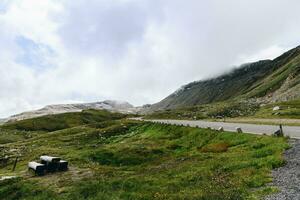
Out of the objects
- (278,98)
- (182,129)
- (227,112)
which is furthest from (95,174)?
(278,98)

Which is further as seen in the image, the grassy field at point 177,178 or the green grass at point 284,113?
the green grass at point 284,113

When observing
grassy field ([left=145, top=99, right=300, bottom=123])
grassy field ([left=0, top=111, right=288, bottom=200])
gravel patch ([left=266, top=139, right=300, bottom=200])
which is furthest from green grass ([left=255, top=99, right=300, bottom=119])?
gravel patch ([left=266, top=139, right=300, bottom=200])

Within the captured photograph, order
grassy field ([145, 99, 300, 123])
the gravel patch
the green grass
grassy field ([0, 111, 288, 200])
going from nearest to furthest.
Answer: the gravel patch
grassy field ([0, 111, 288, 200])
grassy field ([145, 99, 300, 123])
the green grass

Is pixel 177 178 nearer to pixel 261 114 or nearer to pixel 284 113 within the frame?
pixel 284 113

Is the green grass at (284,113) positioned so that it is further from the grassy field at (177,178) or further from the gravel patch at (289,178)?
the gravel patch at (289,178)

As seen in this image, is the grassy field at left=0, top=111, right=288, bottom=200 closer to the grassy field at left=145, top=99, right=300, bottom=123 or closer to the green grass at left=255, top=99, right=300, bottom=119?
the grassy field at left=145, top=99, right=300, bottom=123

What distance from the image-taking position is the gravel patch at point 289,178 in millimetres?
20281

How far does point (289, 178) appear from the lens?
77.9ft

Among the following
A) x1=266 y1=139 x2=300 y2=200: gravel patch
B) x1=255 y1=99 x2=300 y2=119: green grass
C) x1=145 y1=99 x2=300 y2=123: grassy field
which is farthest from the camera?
x1=255 y1=99 x2=300 y2=119: green grass

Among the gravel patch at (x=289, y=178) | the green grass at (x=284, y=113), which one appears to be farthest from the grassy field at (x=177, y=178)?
the green grass at (x=284, y=113)

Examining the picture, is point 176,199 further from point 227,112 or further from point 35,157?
point 227,112

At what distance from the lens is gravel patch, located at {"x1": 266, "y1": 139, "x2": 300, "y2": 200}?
20.3 m

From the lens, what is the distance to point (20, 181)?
132ft

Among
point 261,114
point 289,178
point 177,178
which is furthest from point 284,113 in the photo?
point 289,178
